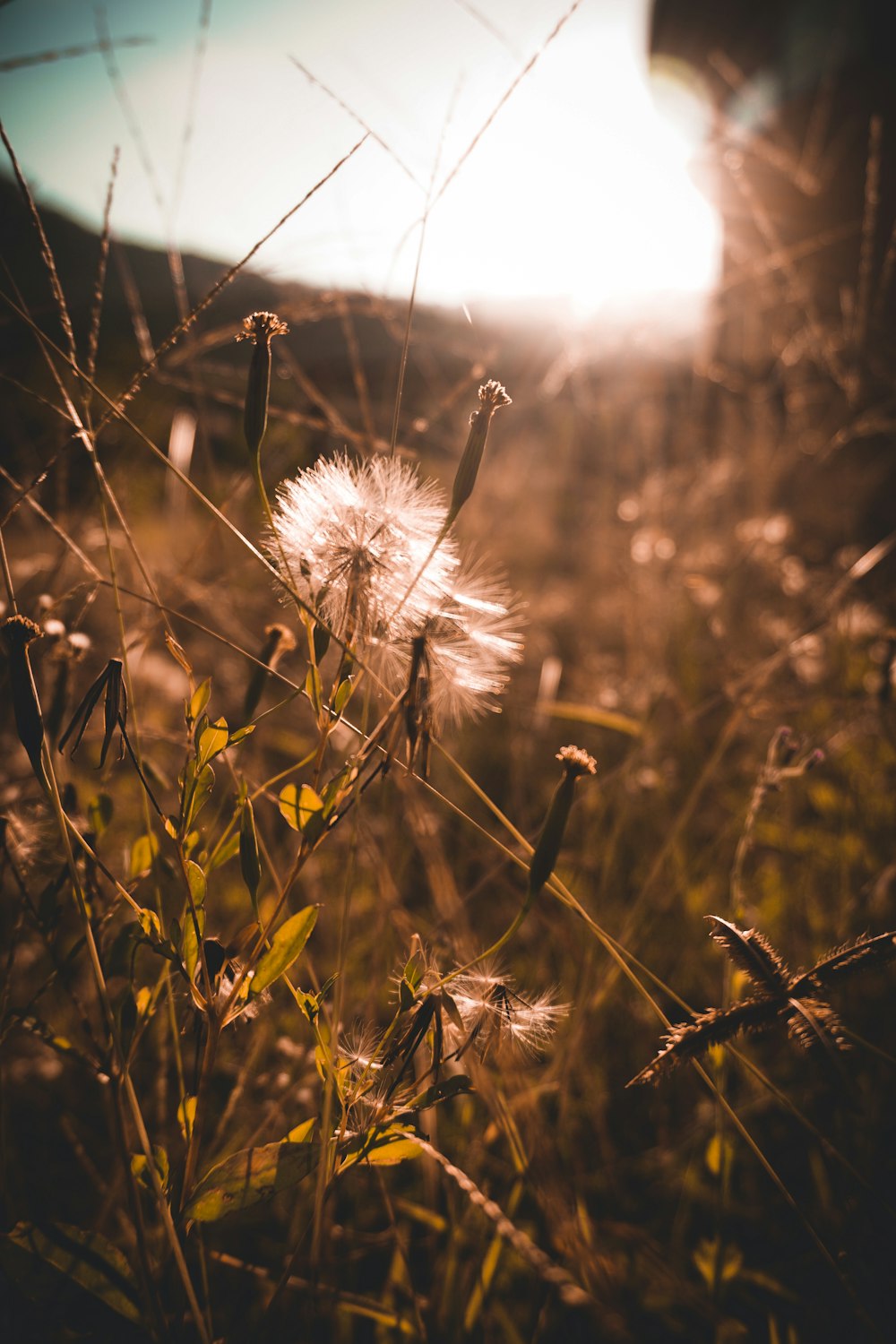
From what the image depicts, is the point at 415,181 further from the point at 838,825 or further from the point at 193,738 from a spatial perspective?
the point at 838,825

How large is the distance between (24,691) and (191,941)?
0.93 feet

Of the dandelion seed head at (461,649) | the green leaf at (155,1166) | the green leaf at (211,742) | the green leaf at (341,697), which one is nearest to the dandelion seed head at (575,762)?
the dandelion seed head at (461,649)

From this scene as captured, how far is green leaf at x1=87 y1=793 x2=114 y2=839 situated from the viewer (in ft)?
3.04

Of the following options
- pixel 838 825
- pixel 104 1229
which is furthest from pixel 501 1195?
pixel 838 825

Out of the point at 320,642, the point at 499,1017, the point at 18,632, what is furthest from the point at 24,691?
the point at 499,1017

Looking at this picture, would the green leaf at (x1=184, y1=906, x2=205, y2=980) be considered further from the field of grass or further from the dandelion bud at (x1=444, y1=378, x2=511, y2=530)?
the dandelion bud at (x1=444, y1=378, x2=511, y2=530)

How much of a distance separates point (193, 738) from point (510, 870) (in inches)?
51.2

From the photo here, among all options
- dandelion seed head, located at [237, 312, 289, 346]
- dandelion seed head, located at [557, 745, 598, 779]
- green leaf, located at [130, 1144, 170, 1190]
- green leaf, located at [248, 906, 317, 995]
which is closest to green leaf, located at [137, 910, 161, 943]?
green leaf, located at [248, 906, 317, 995]

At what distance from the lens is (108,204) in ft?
2.92

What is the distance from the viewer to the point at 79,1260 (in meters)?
0.75

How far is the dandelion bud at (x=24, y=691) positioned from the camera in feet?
2.17

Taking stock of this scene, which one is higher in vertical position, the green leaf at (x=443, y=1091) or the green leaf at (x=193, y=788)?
the green leaf at (x=193, y=788)

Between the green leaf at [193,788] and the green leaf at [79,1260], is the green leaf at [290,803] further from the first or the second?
the green leaf at [79,1260]

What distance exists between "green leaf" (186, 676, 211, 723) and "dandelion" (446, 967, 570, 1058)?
1.30 feet
